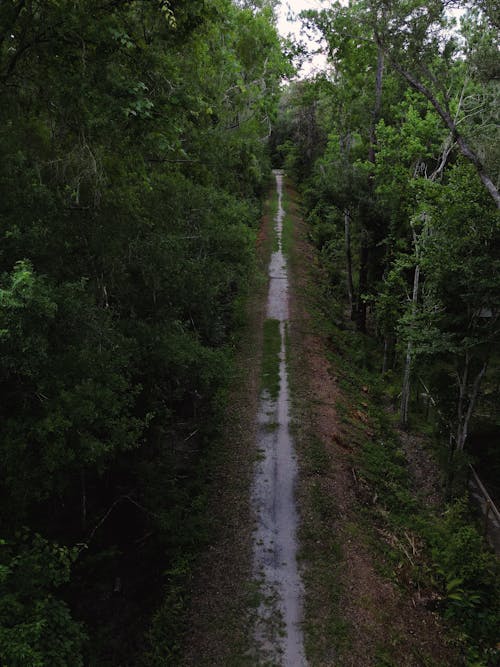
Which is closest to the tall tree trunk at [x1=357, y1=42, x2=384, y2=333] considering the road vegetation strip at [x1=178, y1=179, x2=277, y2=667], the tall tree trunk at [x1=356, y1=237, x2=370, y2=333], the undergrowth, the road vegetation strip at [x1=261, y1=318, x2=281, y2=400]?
the tall tree trunk at [x1=356, y1=237, x2=370, y2=333]

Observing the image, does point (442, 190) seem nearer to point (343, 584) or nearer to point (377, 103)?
point (343, 584)

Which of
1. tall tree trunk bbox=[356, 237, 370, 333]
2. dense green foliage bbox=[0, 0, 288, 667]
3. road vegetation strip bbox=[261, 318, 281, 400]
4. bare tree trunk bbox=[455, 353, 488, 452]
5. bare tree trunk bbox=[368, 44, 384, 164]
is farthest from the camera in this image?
tall tree trunk bbox=[356, 237, 370, 333]

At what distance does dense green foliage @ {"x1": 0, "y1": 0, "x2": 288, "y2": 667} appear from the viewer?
6.46 metres

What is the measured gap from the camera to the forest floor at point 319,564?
8820 mm

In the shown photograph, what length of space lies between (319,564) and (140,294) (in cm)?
721

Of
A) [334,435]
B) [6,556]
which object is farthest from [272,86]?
[6,556]

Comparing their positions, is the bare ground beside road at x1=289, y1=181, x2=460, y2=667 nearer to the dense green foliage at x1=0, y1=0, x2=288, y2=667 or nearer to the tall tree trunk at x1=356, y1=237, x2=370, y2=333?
the dense green foliage at x1=0, y1=0, x2=288, y2=667

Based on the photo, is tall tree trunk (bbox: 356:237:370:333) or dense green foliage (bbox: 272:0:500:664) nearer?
dense green foliage (bbox: 272:0:500:664)

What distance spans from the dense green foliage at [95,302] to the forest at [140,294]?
0.12 ft

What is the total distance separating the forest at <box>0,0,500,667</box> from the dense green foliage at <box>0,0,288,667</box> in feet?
0.12

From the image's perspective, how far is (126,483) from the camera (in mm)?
12391

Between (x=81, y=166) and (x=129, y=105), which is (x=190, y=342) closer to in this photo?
(x=81, y=166)

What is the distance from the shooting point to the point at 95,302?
9.39 metres

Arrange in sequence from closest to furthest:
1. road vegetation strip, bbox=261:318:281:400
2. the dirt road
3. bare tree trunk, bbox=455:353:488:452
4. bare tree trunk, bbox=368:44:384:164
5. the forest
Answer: the forest < the dirt road < bare tree trunk, bbox=455:353:488:452 < road vegetation strip, bbox=261:318:281:400 < bare tree trunk, bbox=368:44:384:164
